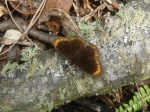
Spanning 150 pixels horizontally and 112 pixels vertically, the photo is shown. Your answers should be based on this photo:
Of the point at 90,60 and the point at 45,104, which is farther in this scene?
the point at 45,104

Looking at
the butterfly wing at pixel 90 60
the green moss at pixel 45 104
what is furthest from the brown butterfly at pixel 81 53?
the green moss at pixel 45 104

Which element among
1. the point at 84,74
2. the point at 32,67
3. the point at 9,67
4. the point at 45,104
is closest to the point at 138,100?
the point at 84,74

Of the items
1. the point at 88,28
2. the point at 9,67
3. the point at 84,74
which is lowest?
the point at 9,67

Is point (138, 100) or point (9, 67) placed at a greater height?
point (9, 67)

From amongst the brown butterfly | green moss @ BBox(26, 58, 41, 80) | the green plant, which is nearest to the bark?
green moss @ BBox(26, 58, 41, 80)

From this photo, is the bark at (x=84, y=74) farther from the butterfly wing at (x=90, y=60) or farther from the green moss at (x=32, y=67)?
the butterfly wing at (x=90, y=60)

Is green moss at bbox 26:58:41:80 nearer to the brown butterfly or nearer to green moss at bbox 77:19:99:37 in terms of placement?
the brown butterfly

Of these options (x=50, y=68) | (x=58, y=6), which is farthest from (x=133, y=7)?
(x=50, y=68)

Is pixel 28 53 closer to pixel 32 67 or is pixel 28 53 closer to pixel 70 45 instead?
pixel 32 67
